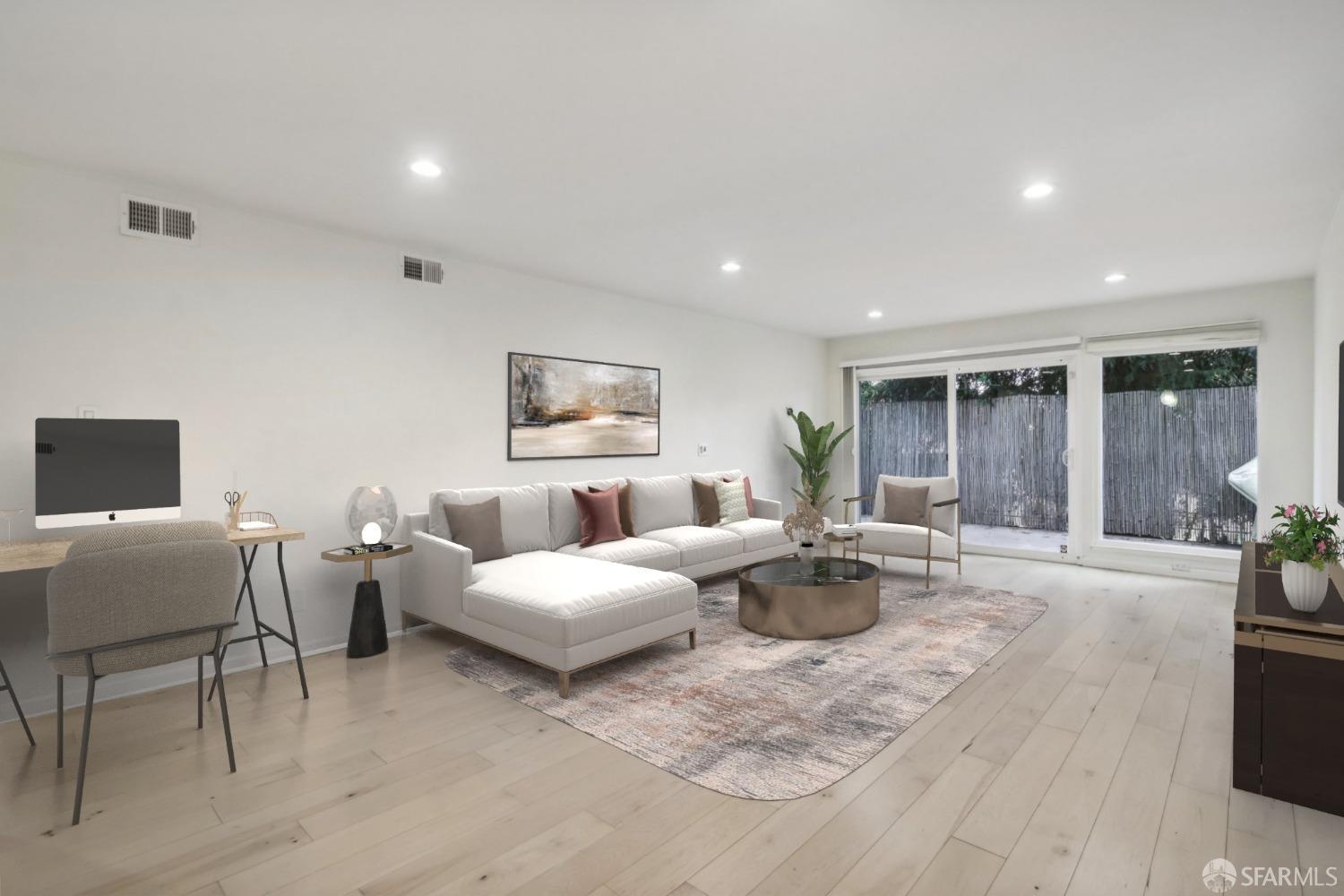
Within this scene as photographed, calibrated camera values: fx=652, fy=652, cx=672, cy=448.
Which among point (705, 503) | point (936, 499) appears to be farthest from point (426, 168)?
point (936, 499)

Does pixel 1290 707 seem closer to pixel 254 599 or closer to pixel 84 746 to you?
pixel 84 746

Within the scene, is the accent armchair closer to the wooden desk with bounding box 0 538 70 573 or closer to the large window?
the large window

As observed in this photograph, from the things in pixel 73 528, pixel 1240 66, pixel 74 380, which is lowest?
pixel 73 528

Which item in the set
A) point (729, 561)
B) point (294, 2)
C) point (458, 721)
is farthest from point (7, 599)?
point (729, 561)

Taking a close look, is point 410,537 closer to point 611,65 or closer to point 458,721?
point 458,721

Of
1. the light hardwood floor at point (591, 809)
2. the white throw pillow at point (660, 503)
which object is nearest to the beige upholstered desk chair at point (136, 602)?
the light hardwood floor at point (591, 809)

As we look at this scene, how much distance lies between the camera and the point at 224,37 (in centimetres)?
211

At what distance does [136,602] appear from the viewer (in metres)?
2.32

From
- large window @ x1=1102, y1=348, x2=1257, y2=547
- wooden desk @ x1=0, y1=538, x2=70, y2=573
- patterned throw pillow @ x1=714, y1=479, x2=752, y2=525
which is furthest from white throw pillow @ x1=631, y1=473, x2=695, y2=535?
large window @ x1=1102, y1=348, x2=1257, y2=547

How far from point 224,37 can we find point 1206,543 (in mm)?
7629

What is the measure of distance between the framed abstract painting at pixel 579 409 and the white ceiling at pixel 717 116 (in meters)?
1.14

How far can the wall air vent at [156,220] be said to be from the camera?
10.8ft

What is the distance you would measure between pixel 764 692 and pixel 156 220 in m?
3.95

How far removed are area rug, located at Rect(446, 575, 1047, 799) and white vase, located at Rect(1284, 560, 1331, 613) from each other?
1426 mm
